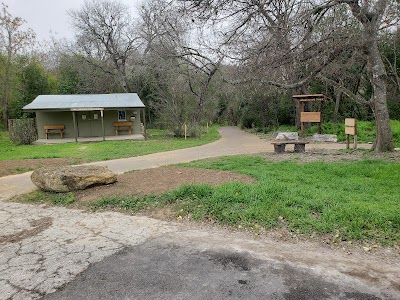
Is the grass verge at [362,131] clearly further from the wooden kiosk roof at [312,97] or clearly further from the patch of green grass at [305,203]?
the patch of green grass at [305,203]

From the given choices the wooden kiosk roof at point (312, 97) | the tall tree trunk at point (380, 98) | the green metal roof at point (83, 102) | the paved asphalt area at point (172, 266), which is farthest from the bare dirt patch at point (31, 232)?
the green metal roof at point (83, 102)

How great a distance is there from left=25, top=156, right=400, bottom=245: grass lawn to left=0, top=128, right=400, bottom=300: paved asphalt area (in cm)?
43

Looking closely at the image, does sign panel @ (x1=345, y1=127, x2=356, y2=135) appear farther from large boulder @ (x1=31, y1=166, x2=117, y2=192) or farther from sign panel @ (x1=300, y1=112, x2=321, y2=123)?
large boulder @ (x1=31, y1=166, x2=117, y2=192)

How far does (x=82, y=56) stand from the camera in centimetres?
3189

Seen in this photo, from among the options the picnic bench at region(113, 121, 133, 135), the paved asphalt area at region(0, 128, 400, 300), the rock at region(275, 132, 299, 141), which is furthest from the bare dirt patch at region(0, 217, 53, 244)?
the picnic bench at region(113, 121, 133, 135)

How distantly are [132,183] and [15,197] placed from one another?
2489 millimetres

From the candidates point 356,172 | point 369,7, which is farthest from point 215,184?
Answer: point 369,7

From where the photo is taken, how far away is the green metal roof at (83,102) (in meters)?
20.8

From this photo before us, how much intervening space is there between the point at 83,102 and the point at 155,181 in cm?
1703

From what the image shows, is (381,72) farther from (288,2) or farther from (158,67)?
(158,67)

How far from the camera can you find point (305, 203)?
5105mm

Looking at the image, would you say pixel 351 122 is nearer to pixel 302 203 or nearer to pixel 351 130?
pixel 351 130

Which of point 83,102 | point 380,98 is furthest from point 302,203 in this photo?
point 83,102

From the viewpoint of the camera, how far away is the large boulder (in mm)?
6633
